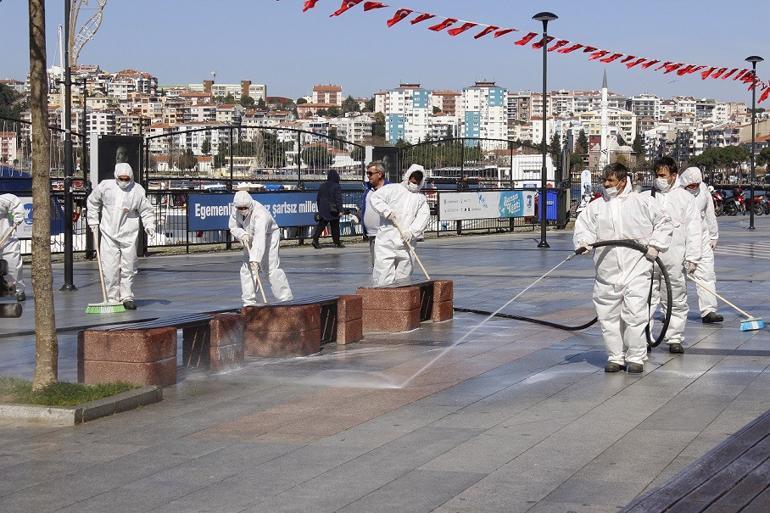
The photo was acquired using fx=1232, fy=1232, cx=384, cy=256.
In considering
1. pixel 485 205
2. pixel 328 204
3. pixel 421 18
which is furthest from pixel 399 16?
pixel 485 205

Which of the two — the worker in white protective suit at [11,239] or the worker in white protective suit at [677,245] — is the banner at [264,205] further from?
the worker in white protective suit at [677,245]

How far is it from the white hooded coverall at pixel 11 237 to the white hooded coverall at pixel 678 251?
816cm

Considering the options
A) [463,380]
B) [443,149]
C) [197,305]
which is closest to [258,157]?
[443,149]

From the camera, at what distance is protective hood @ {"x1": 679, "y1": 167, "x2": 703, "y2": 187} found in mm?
12888

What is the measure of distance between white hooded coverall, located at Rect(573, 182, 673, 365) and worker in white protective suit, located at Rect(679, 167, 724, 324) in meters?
2.89

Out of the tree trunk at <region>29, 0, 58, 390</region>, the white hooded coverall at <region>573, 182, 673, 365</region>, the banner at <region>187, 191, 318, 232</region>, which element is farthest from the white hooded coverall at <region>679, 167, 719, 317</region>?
the banner at <region>187, 191, 318, 232</region>

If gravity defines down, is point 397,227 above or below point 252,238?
above

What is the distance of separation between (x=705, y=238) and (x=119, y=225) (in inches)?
271

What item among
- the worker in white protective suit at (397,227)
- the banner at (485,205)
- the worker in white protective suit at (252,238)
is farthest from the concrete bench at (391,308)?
the banner at (485,205)

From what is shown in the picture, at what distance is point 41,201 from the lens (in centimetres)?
856

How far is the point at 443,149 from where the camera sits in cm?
3622

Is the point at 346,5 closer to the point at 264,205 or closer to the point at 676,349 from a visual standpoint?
the point at 676,349

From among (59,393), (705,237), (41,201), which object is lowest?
(59,393)

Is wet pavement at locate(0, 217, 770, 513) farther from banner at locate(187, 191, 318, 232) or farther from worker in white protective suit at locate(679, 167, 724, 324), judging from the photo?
banner at locate(187, 191, 318, 232)
